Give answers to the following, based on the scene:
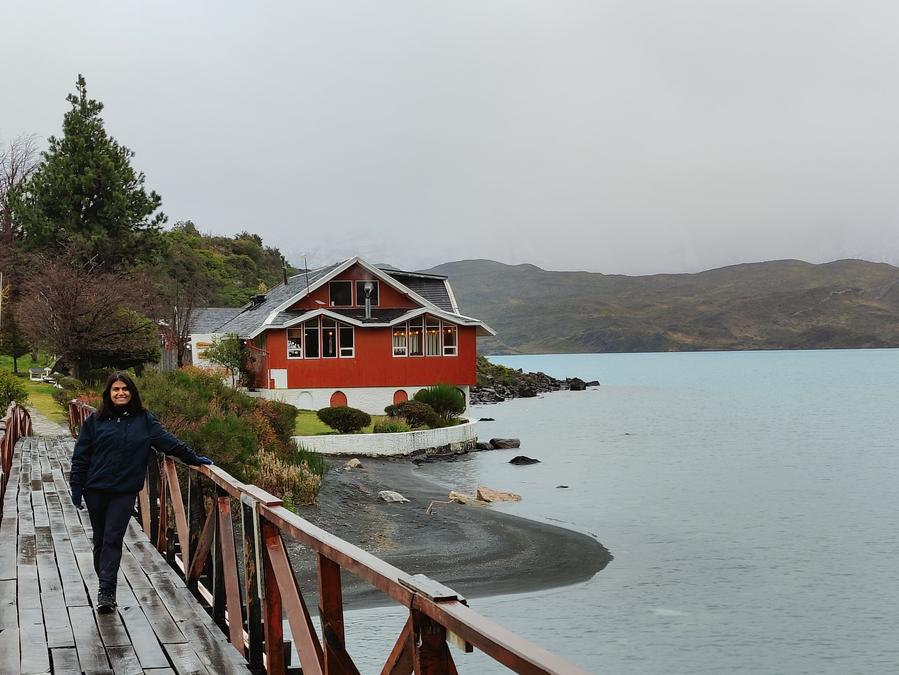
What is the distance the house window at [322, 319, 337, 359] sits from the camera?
146 ft

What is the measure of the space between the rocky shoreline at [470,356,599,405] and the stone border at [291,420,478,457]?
38933mm

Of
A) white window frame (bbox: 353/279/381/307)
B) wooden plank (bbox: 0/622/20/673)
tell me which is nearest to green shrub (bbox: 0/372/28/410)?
white window frame (bbox: 353/279/381/307)

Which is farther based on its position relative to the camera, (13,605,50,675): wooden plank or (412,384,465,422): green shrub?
(412,384,465,422): green shrub

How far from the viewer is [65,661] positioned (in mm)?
5477

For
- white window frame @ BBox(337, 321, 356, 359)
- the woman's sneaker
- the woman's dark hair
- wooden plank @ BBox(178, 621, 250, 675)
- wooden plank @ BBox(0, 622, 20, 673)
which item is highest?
white window frame @ BBox(337, 321, 356, 359)

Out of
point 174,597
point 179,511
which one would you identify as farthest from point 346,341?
point 174,597

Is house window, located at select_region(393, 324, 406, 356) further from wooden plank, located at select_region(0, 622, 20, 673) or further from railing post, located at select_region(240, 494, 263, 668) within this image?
railing post, located at select_region(240, 494, 263, 668)

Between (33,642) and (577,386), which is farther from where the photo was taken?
(577,386)

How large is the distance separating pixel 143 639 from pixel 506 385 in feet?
291

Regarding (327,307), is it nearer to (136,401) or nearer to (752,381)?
(136,401)

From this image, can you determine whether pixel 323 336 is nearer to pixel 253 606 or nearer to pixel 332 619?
pixel 253 606

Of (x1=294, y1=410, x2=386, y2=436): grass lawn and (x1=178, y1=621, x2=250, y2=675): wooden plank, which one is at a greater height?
(x1=178, y1=621, x2=250, y2=675): wooden plank

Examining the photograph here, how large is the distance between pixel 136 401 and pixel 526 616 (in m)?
9.88

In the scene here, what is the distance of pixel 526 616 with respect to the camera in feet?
49.7
